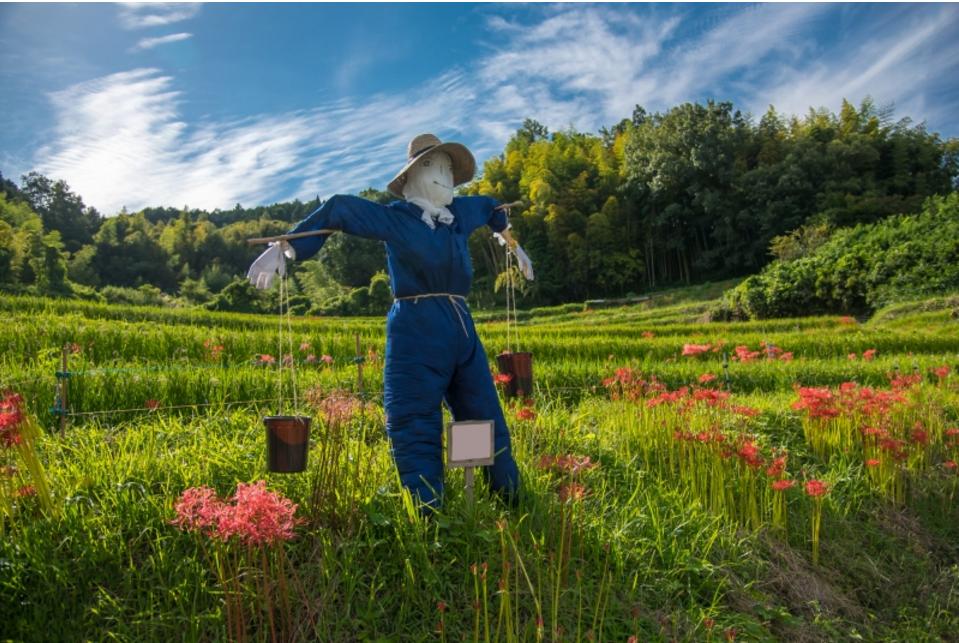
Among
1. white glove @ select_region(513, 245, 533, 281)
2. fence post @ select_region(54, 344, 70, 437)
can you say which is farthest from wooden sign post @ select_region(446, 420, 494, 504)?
fence post @ select_region(54, 344, 70, 437)

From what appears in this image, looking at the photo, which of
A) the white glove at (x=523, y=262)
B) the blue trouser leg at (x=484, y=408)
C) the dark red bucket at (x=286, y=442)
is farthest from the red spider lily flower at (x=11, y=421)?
the white glove at (x=523, y=262)

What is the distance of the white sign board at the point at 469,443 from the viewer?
2.73m

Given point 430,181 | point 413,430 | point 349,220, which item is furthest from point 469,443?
point 430,181

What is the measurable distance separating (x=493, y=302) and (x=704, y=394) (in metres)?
30.9

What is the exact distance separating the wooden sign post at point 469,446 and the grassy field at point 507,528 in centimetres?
21

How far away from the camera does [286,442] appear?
2.53 metres

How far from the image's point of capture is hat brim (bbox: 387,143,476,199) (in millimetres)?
3277

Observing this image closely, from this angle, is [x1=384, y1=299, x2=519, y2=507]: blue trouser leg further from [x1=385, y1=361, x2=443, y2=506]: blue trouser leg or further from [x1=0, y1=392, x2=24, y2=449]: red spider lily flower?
[x1=0, y1=392, x2=24, y2=449]: red spider lily flower

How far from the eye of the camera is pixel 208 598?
7.97ft

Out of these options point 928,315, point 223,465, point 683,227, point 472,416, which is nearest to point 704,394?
point 472,416

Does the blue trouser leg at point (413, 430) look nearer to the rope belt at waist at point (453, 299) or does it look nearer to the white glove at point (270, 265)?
the rope belt at waist at point (453, 299)

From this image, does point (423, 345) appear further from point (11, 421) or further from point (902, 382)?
point (902, 382)

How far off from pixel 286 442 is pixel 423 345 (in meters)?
0.77

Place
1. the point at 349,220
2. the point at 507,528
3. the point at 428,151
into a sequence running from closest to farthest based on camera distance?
1. the point at 507,528
2. the point at 349,220
3. the point at 428,151
